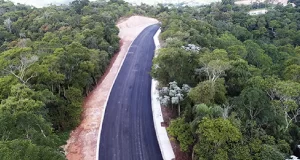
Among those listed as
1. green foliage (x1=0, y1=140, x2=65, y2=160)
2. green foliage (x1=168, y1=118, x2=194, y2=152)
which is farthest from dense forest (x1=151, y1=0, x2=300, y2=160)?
green foliage (x1=0, y1=140, x2=65, y2=160)

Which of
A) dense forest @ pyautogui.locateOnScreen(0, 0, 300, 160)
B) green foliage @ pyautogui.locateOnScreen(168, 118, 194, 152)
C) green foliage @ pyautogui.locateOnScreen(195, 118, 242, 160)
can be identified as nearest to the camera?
dense forest @ pyautogui.locateOnScreen(0, 0, 300, 160)

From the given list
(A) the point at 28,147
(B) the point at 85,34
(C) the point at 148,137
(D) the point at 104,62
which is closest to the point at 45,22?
(B) the point at 85,34

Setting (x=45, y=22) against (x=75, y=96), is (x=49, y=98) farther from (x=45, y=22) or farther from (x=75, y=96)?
(x=45, y=22)

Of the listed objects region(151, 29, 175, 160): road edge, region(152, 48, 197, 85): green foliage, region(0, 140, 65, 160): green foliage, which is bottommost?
region(151, 29, 175, 160): road edge

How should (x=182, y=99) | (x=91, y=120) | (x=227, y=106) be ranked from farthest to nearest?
(x=91, y=120) → (x=182, y=99) → (x=227, y=106)

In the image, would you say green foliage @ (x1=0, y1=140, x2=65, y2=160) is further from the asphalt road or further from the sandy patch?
the asphalt road

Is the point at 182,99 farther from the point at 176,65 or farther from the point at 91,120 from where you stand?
the point at 91,120

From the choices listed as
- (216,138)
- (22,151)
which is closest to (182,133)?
(216,138)

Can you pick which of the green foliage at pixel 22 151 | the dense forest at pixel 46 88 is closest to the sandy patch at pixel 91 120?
the dense forest at pixel 46 88

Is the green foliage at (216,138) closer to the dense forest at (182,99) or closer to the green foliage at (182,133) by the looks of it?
the dense forest at (182,99)
